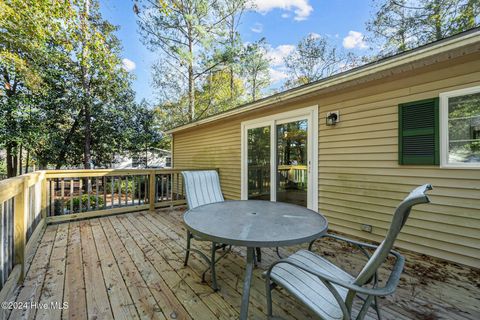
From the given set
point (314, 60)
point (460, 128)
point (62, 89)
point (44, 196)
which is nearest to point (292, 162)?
point (460, 128)

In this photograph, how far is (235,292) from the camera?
2.02m

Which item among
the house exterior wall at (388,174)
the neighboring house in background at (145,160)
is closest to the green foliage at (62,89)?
the neighboring house in background at (145,160)

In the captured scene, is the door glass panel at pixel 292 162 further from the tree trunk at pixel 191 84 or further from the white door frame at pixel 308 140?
the tree trunk at pixel 191 84

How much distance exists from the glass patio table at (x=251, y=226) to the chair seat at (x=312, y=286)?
223 mm

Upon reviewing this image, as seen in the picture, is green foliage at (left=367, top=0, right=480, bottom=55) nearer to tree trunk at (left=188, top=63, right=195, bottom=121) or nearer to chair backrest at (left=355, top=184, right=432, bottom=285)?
tree trunk at (left=188, top=63, right=195, bottom=121)

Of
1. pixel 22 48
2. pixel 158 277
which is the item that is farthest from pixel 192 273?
pixel 22 48

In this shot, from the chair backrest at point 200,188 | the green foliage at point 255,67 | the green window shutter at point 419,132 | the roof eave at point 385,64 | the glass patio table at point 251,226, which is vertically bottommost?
the glass patio table at point 251,226

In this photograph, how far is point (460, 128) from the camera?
2537 mm

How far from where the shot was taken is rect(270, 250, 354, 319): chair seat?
122 centimetres

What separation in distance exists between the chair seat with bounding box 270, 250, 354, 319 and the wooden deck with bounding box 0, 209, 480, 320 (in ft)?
1.51

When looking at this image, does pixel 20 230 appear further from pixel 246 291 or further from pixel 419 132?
pixel 419 132

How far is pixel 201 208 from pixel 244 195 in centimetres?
309

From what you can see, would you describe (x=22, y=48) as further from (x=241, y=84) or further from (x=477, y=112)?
(x=477, y=112)

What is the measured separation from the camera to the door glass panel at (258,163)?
189 inches
